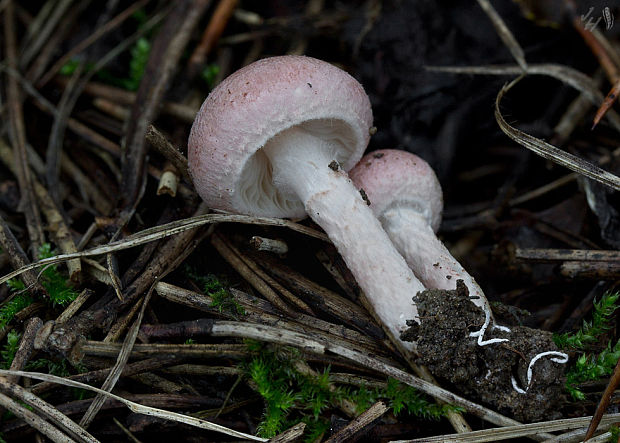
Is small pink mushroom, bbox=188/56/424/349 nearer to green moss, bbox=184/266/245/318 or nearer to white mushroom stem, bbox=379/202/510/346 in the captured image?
white mushroom stem, bbox=379/202/510/346

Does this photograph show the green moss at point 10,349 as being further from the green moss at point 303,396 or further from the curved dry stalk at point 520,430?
Answer: the curved dry stalk at point 520,430

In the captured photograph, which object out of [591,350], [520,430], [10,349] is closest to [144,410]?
[10,349]

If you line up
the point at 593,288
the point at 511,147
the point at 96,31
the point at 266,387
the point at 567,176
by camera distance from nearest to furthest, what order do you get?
the point at 266,387
the point at 593,288
the point at 567,176
the point at 511,147
the point at 96,31

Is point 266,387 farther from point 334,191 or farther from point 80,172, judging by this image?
point 80,172

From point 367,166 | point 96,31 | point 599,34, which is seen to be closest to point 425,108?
point 367,166

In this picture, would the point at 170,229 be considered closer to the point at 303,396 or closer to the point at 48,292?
the point at 48,292

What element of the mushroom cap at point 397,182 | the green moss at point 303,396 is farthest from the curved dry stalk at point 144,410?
the mushroom cap at point 397,182
